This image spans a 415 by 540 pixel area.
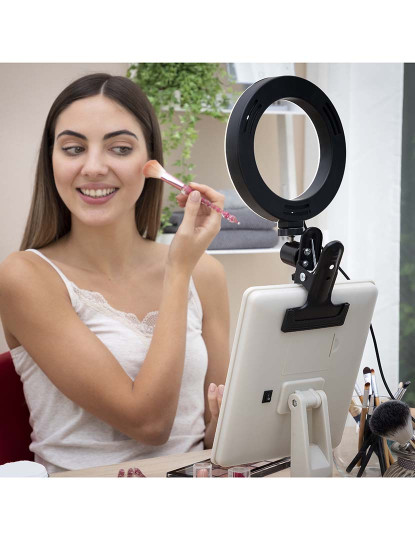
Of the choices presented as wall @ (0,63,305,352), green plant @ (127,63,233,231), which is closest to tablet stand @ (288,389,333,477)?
green plant @ (127,63,233,231)

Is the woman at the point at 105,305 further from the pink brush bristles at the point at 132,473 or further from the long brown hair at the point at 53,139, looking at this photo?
the pink brush bristles at the point at 132,473

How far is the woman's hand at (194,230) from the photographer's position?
104 centimetres

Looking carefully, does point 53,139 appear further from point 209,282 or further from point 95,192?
point 209,282

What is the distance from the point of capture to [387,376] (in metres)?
1.94

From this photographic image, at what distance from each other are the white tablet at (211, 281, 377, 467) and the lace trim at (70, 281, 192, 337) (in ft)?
1.77

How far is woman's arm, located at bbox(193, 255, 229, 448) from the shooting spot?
126cm

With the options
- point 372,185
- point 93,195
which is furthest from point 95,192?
point 372,185

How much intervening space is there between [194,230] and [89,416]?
358 millimetres

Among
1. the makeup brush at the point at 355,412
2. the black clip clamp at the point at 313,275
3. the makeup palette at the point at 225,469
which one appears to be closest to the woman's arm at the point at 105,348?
the makeup palette at the point at 225,469

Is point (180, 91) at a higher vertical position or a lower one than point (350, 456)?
higher

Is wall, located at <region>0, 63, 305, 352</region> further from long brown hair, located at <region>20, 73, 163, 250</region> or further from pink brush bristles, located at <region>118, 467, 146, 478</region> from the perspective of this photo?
pink brush bristles, located at <region>118, 467, 146, 478</region>

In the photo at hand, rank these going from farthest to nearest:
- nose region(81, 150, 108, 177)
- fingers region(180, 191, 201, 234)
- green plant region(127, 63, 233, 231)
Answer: green plant region(127, 63, 233, 231)
nose region(81, 150, 108, 177)
fingers region(180, 191, 201, 234)

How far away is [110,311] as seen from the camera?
1.16 metres
